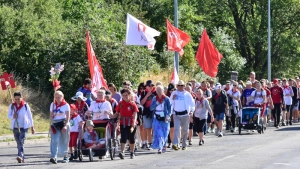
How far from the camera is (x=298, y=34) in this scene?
5497 centimetres

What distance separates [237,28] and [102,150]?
3974 cm

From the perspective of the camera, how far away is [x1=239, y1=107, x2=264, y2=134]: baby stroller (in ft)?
84.0

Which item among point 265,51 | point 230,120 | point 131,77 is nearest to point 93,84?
point 230,120

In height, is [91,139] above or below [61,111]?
below

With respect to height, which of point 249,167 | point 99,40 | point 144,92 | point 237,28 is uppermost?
point 237,28

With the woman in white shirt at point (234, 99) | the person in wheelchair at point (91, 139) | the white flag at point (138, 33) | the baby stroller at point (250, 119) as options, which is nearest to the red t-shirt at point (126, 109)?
the person in wheelchair at point (91, 139)

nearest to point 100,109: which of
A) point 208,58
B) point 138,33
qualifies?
point 138,33

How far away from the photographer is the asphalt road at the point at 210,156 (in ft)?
54.4

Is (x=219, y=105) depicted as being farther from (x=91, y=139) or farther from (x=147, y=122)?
(x=91, y=139)

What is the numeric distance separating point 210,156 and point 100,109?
2.91 metres

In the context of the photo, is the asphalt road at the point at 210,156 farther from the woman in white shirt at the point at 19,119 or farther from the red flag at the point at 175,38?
the red flag at the point at 175,38

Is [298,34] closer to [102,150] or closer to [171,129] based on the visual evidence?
[171,129]

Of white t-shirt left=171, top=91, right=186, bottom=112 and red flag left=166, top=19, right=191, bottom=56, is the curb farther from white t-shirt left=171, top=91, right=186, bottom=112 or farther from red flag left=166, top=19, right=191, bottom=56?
red flag left=166, top=19, right=191, bottom=56

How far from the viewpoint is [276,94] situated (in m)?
29.0
